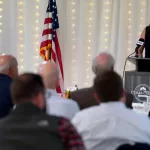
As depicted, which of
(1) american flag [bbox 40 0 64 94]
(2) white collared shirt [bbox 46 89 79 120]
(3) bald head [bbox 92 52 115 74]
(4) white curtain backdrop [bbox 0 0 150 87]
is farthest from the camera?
(4) white curtain backdrop [bbox 0 0 150 87]

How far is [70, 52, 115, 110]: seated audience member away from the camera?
2.92 m

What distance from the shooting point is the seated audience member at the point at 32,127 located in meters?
1.57

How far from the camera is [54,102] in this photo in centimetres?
250

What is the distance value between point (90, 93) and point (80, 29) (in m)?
3.10

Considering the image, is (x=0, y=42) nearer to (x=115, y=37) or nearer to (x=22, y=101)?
(x=115, y=37)

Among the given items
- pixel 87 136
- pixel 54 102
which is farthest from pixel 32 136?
pixel 54 102

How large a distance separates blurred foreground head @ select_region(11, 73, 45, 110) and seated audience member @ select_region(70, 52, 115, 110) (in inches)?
42.5

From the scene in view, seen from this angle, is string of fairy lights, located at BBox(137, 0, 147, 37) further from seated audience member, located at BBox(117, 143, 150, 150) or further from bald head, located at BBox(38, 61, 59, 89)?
seated audience member, located at BBox(117, 143, 150, 150)

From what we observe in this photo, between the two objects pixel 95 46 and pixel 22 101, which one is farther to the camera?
pixel 95 46

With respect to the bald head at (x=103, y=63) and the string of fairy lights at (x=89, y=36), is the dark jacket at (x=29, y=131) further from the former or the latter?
the string of fairy lights at (x=89, y=36)

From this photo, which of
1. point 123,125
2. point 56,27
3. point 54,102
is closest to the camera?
point 123,125

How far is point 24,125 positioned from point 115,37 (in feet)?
14.5

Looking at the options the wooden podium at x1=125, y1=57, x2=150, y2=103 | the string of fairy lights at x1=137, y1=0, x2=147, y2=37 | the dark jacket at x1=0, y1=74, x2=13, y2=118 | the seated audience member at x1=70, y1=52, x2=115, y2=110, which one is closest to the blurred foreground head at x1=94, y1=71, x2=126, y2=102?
the seated audience member at x1=70, y1=52, x2=115, y2=110

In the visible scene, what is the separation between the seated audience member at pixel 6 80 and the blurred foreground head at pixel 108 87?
1080 millimetres
